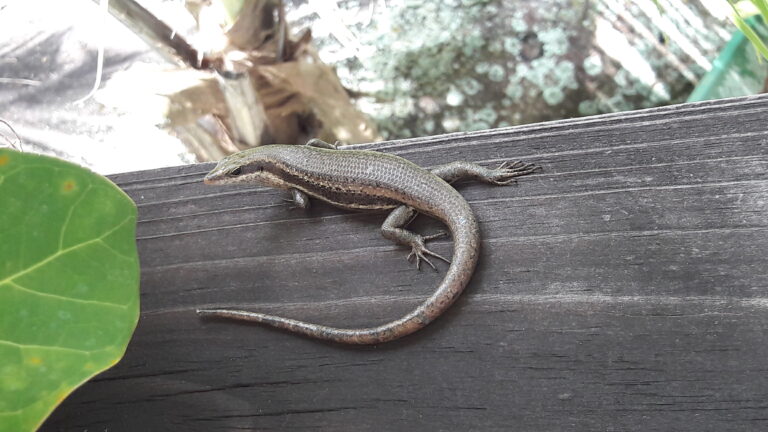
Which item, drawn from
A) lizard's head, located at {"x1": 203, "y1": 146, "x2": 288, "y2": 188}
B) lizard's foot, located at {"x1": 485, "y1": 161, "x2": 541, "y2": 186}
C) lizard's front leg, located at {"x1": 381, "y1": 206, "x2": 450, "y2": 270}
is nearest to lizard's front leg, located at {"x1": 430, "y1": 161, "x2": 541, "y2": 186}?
lizard's foot, located at {"x1": 485, "y1": 161, "x2": 541, "y2": 186}

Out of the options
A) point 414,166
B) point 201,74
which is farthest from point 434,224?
point 201,74

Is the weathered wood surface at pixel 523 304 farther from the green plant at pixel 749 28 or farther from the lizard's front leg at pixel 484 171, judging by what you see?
the green plant at pixel 749 28

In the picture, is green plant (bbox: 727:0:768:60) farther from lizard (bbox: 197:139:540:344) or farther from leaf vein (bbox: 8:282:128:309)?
leaf vein (bbox: 8:282:128:309)

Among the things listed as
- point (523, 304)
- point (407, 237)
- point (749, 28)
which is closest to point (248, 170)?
point (407, 237)

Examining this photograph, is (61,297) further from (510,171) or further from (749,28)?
(749,28)

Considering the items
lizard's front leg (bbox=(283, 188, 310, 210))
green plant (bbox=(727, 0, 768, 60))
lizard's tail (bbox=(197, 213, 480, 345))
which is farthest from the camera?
lizard's front leg (bbox=(283, 188, 310, 210))

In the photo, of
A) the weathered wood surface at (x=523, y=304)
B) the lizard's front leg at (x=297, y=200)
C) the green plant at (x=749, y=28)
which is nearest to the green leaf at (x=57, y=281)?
the weathered wood surface at (x=523, y=304)

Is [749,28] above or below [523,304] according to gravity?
above
